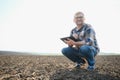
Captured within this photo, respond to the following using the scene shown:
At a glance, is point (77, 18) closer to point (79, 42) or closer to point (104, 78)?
point (79, 42)

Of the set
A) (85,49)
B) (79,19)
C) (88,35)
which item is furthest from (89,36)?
(79,19)

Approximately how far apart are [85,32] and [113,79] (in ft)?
6.32

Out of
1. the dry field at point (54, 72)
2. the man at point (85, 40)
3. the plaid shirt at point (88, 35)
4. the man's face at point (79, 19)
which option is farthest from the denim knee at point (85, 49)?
the man's face at point (79, 19)

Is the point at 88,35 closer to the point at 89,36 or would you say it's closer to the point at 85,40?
the point at 89,36

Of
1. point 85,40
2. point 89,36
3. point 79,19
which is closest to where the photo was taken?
point 89,36

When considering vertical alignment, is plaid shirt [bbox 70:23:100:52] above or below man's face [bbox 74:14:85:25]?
below

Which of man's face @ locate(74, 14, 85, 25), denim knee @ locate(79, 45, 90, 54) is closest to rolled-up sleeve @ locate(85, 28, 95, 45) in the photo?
denim knee @ locate(79, 45, 90, 54)

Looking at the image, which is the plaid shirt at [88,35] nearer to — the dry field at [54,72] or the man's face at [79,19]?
the man's face at [79,19]

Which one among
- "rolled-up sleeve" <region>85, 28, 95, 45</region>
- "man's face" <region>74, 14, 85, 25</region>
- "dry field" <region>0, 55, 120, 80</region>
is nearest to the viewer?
"dry field" <region>0, 55, 120, 80</region>

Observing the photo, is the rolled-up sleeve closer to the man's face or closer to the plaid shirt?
the plaid shirt

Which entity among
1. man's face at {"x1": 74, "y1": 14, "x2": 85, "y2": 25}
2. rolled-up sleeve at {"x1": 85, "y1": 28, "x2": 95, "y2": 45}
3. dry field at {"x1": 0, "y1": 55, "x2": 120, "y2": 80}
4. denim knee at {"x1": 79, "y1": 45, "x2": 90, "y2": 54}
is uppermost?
man's face at {"x1": 74, "y1": 14, "x2": 85, "y2": 25}

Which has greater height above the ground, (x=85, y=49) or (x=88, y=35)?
(x=88, y=35)

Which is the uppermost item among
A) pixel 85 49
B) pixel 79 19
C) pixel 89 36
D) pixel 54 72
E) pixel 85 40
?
pixel 79 19

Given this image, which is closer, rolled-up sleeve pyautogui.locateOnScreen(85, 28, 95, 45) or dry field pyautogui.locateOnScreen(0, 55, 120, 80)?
dry field pyautogui.locateOnScreen(0, 55, 120, 80)
